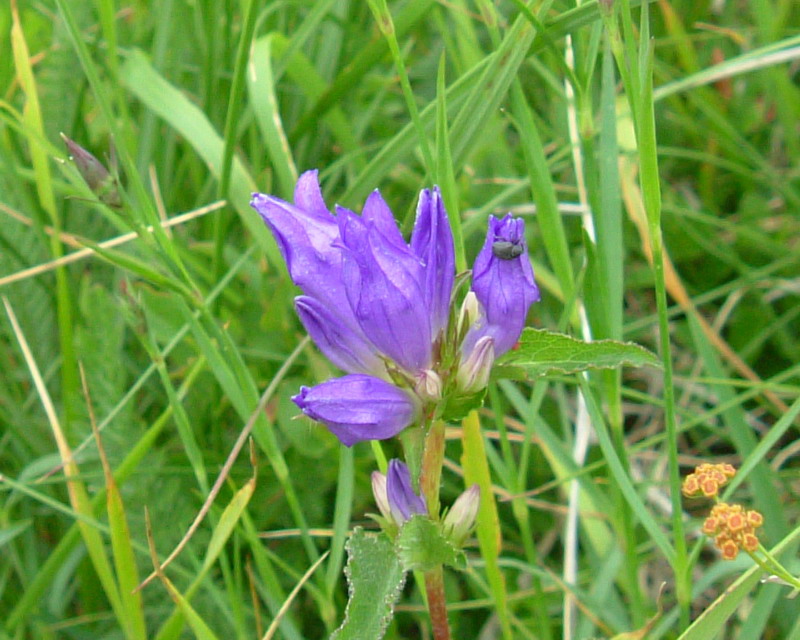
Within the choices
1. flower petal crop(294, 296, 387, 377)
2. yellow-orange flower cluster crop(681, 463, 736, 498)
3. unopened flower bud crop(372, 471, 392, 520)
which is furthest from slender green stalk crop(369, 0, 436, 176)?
yellow-orange flower cluster crop(681, 463, 736, 498)

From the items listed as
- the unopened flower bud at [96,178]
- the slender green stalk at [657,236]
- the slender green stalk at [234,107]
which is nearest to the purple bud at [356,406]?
the slender green stalk at [657,236]

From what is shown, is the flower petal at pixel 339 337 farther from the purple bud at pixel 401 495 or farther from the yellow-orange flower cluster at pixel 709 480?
the yellow-orange flower cluster at pixel 709 480

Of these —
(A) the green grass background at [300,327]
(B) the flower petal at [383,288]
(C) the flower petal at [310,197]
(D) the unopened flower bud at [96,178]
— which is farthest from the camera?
(A) the green grass background at [300,327]

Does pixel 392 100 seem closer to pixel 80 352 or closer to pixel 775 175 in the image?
pixel 775 175

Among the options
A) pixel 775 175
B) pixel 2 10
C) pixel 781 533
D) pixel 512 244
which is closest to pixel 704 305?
pixel 775 175

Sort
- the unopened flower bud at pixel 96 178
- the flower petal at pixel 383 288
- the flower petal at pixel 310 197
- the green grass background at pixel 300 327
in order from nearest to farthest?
the flower petal at pixel 383 288 < the flower petal at pixel 310 197 < the unopened flower bud at pixel 96 178 < the green grass background at pixel 300 327

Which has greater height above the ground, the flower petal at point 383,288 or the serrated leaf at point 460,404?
the flower petal at point 383,288
